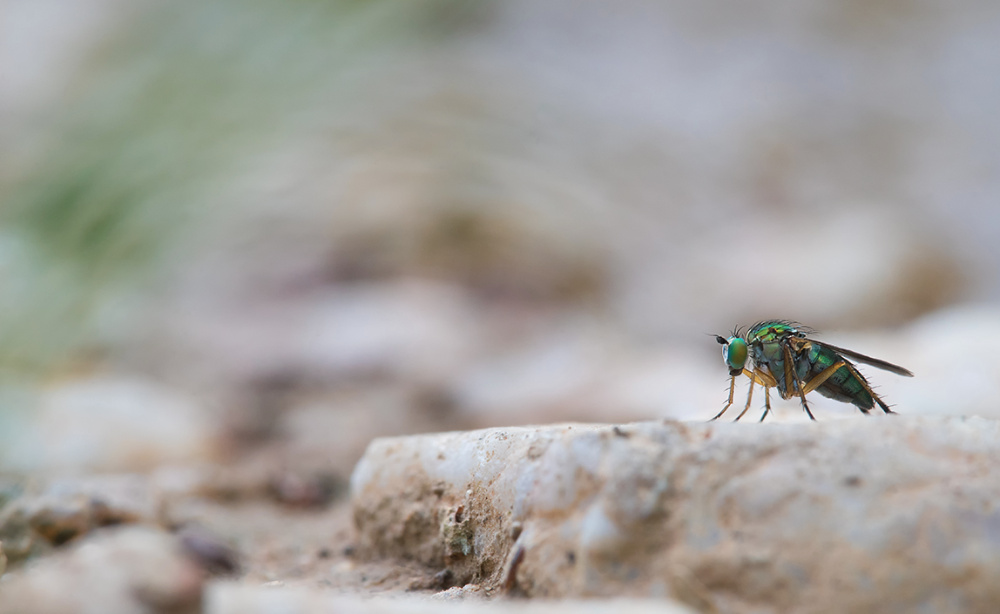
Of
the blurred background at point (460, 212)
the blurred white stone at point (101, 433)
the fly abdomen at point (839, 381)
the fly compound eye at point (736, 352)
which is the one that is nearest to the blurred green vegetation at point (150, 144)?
the blurred background at point (460, 212)

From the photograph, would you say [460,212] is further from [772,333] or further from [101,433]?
[772,333]

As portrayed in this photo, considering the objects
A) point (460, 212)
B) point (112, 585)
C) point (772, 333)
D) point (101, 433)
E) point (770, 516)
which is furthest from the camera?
point (460, 212)

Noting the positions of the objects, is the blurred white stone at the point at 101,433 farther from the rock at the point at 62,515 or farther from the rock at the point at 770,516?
the rock at the point at 770,516

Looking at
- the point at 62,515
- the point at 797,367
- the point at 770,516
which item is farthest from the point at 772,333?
the point at 62,515

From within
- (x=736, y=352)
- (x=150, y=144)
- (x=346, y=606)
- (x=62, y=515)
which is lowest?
(x=346, y=606)

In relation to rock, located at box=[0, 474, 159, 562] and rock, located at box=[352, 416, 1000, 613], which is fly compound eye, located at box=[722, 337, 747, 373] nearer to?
rock, located at box=[352, 416, 1000, 613]

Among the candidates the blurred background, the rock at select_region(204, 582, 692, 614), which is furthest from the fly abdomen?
the rock at select_region(204, 582, 692, 614)
